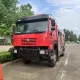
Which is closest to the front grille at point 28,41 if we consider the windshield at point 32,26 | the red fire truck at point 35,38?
the red fire truck at point 35,38

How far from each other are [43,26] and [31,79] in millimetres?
4411

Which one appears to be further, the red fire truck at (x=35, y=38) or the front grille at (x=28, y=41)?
the front grille at (x=28, y=41)

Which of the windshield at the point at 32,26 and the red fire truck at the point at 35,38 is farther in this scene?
the windshield at the point at 32,26

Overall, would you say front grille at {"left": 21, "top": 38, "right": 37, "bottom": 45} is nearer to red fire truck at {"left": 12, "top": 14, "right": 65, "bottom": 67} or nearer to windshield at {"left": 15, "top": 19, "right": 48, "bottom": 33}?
red fire truck at {"left": 12, "top": 14, "right": 65, "bottom": 67}

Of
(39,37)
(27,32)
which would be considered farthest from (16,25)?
(39,37)

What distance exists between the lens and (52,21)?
14.1m

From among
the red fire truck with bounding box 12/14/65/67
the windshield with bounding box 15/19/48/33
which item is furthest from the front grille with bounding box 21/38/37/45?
the windshield with bounding box 15/19/48/33

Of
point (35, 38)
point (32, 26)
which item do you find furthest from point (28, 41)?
point (32, 26)

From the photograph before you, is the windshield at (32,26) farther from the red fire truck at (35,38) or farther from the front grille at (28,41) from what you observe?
the front grille at (28,41)

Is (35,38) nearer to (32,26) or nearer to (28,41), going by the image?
(28,41)

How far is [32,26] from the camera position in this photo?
45.4ft

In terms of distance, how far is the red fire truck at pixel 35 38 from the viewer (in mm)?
13219

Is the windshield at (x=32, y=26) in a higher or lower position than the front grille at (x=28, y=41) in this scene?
higher

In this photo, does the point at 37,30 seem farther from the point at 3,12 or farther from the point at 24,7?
the point at 24,7
